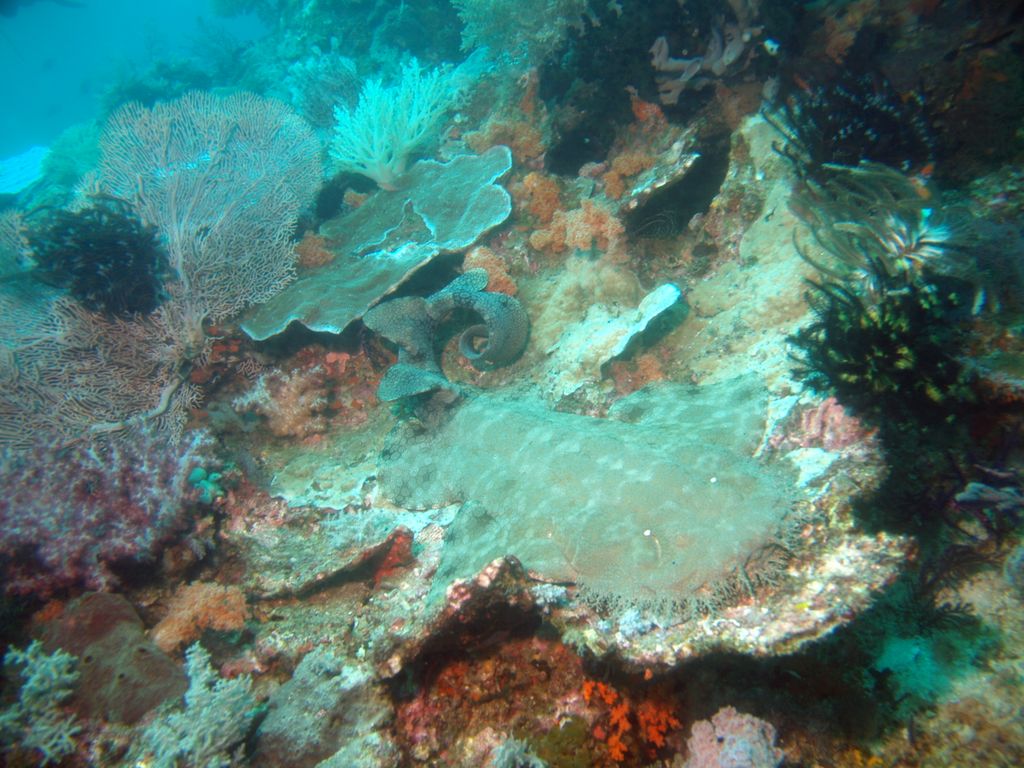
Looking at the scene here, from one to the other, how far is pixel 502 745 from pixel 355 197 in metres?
8.24

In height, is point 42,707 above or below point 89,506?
below

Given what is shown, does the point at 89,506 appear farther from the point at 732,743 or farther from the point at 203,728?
the point at 732,743

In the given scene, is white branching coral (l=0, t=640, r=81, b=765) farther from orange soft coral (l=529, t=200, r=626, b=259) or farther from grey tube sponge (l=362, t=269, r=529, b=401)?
orange soft coral (l=529, t=200, r=626, b=259)

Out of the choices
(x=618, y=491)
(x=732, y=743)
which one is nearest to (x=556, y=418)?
(x=618, y=491)

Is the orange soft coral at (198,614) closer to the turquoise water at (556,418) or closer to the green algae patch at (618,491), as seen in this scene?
the turquoise water at (556,418)

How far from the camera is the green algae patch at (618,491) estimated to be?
2826mm

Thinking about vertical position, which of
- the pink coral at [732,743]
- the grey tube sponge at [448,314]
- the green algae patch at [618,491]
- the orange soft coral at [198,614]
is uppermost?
the grey tube sponge at [448,314]

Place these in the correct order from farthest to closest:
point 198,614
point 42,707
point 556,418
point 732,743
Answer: point 556,418
point 198,614
point 42,707
point 732,743

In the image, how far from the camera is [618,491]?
3314 mm

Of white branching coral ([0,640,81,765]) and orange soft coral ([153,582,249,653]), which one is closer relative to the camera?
white branching coral ([0,640,81,765])

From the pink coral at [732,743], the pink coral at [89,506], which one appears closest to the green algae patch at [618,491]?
the pink coral at [732,743]

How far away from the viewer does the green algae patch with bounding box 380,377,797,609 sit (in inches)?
111

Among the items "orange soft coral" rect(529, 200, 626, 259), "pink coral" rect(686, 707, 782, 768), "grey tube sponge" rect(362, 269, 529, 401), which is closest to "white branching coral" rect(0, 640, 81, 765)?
"grey tube sponge" rect(362, 269, 529, 401)

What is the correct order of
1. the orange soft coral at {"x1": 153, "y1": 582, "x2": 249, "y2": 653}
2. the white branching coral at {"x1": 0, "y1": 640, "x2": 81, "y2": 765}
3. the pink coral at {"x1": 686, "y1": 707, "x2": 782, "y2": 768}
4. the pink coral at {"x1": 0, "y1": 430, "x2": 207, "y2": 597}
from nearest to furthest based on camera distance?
the pink coral at {"x1": 686, "y1": 707, "x2": 782, "y2": 768} → the white branching coral at {"x1": 0, "y1": 640, "x2": 81, "y2": 765} → the orange soft coral at {"x1": 153, "y1": 582, "x2": 249, "y2": 653} → the pink coral at {"x1": 0, "y1": 430, "x2": 207, "y2": 597}
